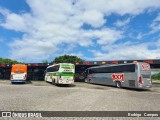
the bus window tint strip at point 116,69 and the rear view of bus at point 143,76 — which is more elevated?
the bus window tint strip at point 116,69

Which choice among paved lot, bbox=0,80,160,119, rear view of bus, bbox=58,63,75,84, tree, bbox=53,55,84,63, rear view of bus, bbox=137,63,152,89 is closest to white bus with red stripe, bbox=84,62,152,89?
rear view of bus, bbox=137,63,152,89

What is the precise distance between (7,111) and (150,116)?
21.5 feet

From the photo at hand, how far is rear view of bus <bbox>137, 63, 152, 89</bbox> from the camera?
83.8 feet

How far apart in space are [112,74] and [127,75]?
162 inches

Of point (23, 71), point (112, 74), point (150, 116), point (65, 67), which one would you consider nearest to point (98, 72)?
point (112, 74)

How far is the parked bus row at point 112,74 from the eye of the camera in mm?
25875

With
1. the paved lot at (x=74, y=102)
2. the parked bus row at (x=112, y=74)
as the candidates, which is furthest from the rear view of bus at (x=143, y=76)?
the paved lot at (x=74, y=102)

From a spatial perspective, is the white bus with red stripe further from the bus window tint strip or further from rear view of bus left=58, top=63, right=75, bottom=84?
rear view of bus left=58, top=63, right=75, bottom=84

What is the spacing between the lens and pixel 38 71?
203ft

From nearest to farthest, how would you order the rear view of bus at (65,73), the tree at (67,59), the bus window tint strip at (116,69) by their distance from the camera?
the bus window tint strip at (116,69) → the rear view of bus at (65,73) → the tree at (67,59)

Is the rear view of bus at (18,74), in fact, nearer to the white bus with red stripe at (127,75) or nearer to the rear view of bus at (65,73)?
the rear view of bus at (65,73)

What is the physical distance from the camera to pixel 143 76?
2581 centimetres

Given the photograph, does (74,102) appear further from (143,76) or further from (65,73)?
(65,73)

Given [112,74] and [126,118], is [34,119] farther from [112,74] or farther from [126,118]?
[112,74]
